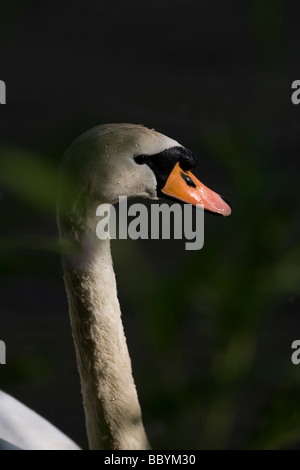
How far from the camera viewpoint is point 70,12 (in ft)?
14.5

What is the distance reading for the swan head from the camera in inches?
74.5

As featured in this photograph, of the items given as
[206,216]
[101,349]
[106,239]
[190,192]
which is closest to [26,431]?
[101,349]

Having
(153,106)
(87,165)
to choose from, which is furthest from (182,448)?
(153,106)

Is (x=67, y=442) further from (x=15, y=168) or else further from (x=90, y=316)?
(x=15, y=168)

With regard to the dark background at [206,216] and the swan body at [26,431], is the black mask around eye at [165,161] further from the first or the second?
the swan body at [26,431]

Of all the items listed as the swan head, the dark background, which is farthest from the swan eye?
the dark background

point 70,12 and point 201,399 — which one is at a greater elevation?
point 70,12

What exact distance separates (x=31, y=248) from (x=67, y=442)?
1.58 metres

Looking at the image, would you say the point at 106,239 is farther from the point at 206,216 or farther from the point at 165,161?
the point at 206,216

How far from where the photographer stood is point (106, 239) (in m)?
1.99

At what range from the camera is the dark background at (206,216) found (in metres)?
1.06

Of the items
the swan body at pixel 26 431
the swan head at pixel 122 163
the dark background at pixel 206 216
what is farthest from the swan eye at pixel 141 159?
the swan body at pixel 26 431

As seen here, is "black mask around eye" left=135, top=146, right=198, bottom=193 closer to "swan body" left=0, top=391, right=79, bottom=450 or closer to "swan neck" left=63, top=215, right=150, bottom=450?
"swan neck" left=63, top=215, right=150, bottom=450

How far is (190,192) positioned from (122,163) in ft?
0.78
